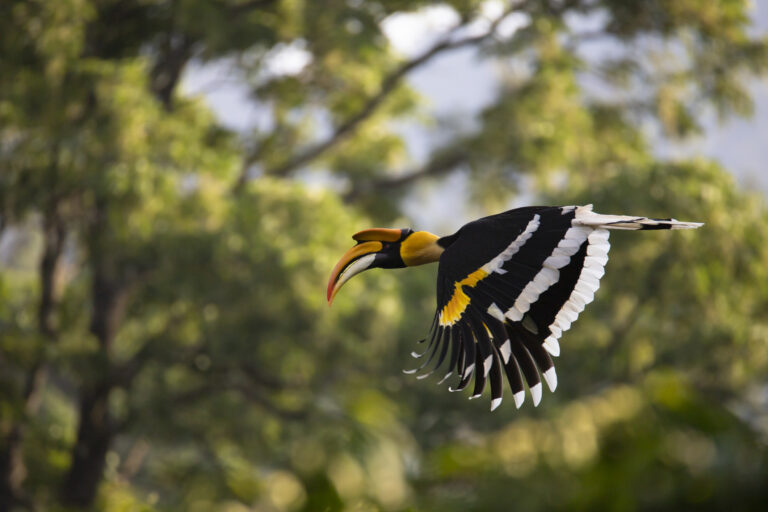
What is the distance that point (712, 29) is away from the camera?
10234 mm

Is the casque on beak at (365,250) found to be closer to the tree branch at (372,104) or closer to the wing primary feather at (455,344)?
the wing primary feather at (455,344)

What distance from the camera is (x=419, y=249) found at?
2.12 metres

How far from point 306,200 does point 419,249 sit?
7.38 m

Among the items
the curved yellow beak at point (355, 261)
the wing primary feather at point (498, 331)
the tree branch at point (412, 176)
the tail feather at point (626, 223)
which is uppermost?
the tree branch at point (412, 176)

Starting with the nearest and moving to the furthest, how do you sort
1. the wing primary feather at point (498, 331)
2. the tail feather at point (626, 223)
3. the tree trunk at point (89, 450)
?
the tail feather at point (626, 223) < the wing primary feather at point (498, 331) < the tree trunk at point (89, 450)

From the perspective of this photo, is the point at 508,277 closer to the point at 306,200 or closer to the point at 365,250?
the point at 365,250

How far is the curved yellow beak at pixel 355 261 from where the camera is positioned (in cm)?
200

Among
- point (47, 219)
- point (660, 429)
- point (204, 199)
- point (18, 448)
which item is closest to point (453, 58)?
point (204, 199)

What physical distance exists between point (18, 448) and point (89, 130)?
12.3 ft

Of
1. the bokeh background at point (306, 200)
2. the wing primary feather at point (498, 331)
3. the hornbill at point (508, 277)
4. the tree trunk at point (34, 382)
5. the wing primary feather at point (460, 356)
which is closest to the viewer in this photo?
the hornbill at point (508, 277)

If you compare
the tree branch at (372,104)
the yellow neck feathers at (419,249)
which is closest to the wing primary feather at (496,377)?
the yellow neck feathers at (419,249)

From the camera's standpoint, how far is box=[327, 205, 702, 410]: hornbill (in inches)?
77.2

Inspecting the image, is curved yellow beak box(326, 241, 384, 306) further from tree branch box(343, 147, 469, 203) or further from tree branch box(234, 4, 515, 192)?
tree branch box(343, 147, 469, 203)

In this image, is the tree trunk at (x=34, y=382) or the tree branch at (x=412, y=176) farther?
the tree branch at (x=412, y=176)
